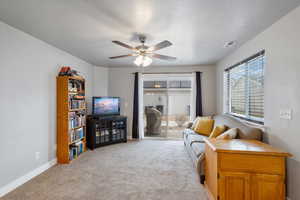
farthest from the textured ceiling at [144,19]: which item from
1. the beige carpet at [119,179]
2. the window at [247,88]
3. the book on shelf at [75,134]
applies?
the beige carpet at [119,179]

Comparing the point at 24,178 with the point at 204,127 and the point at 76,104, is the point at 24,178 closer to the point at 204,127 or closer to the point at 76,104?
the point at 76,104

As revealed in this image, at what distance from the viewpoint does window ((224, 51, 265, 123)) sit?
2.62 m

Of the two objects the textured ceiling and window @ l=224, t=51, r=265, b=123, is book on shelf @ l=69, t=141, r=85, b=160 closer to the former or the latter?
the textured ceiling

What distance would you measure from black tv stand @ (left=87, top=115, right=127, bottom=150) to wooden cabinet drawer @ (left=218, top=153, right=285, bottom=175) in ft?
10.8

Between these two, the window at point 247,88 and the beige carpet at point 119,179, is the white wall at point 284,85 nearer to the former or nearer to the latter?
the window at point 247,88

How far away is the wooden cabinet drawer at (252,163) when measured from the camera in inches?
66.1

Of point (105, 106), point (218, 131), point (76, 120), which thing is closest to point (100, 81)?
point (105, 106)

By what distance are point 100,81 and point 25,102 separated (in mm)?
2761

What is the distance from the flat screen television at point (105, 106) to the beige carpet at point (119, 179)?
1179 millimetres

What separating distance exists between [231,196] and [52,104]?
342cm

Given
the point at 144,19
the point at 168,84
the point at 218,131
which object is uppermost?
the point at 144,19

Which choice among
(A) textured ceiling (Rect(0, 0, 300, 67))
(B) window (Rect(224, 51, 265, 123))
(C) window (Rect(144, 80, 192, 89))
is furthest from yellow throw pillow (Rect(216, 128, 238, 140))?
(C) window (Rect(144, 80, 192, 89))

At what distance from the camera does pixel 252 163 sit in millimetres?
1719

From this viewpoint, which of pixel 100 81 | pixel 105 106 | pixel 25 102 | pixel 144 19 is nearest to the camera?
pixel 144 19
